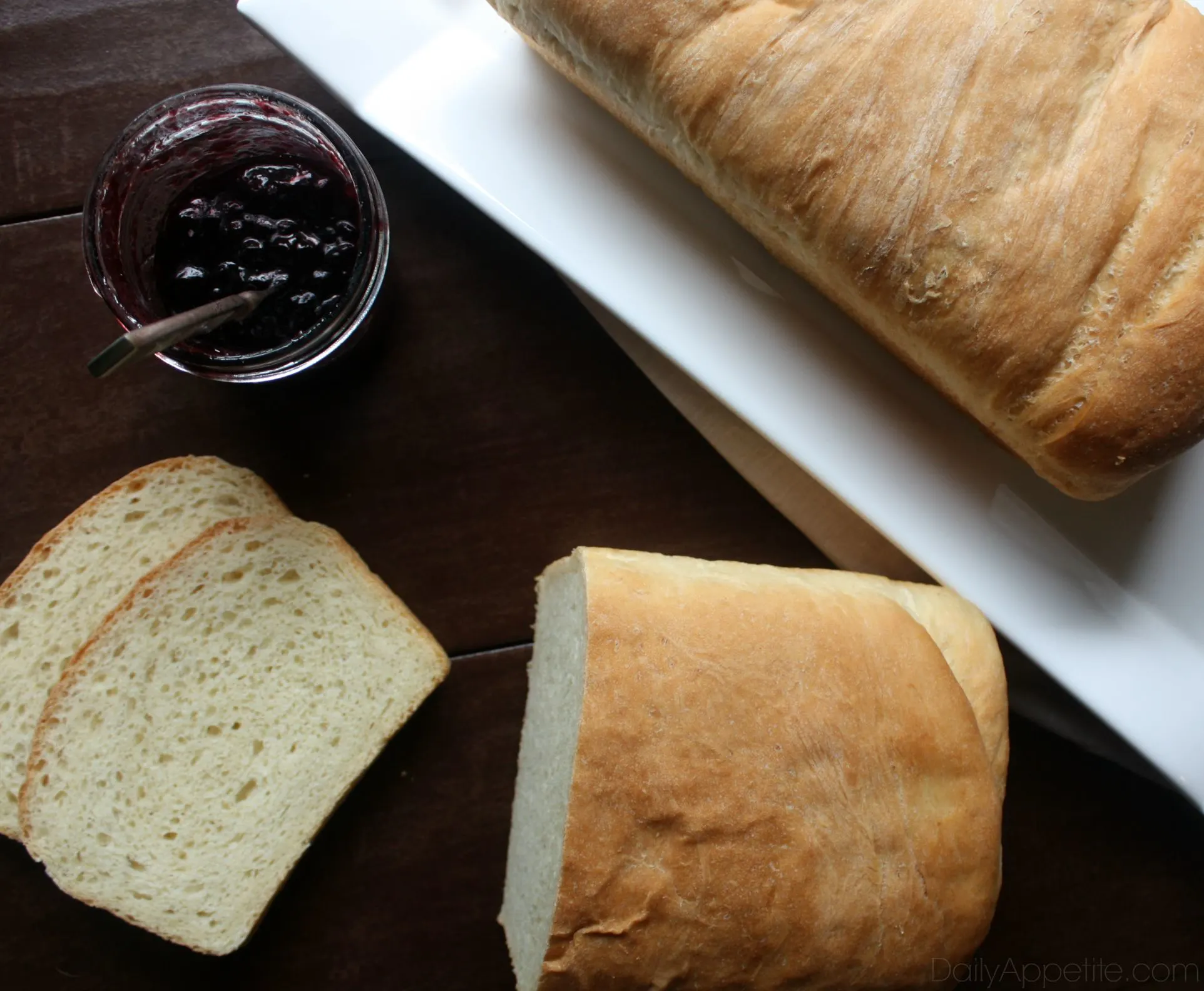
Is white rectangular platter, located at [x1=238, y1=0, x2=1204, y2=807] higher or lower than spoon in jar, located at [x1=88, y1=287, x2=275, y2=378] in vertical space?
higher

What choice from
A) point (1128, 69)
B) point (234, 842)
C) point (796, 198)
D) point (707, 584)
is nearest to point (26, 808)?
point (234, 842)

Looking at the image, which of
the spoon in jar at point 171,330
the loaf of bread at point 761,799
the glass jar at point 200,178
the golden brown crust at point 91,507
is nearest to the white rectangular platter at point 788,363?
the glass jar at point 200,178

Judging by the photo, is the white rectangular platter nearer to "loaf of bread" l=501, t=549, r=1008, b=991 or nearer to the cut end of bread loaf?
"loaf of bread" l=501, t=549, r=1008, b=991

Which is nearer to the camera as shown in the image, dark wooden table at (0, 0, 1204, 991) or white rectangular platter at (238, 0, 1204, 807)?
white rectangular platter at (238, 0, 1204, 807)

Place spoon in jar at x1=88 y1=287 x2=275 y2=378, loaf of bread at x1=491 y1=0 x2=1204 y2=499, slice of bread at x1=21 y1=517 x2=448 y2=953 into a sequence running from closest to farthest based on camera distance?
spoon in jar at x1=88 y1=287 x2=275 y2=378 → loaf of bread at x1=491 y1=0 x2=1204 y2=499 → slice of bread at x1=21 y1=517 x2=448 y2=953

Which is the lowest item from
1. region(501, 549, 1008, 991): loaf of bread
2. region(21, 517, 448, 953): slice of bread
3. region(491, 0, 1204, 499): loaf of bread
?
region(21, 517, 448, 953): slice of bread

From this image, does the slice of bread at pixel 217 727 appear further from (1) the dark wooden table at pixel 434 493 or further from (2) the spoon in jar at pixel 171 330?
(2) the spoon in jar at pixel 171 330

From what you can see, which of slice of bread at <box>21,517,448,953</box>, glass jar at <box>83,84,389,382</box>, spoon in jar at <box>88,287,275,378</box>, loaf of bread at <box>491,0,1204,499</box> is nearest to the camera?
spoon in jar at <box>88,287,275,378</box>

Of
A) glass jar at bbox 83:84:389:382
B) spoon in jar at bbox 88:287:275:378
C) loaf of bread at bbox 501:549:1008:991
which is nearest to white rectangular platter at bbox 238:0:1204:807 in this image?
glass jar at bbox 83:84:389:382
